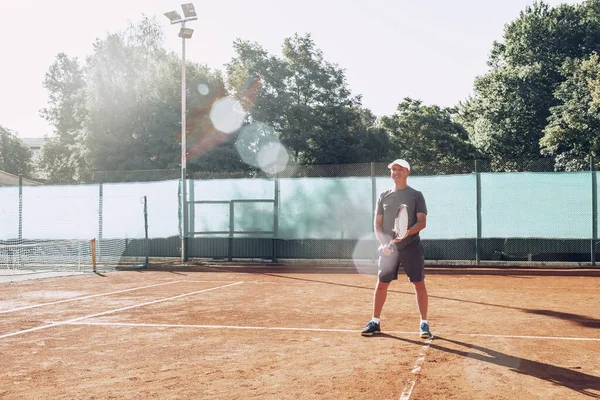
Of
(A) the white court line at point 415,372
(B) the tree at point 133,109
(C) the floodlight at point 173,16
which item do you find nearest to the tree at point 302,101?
(B) the tree at point 133,109

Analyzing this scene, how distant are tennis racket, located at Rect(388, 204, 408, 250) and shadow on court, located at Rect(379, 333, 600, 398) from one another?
112cm

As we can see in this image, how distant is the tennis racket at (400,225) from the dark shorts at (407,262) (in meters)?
0.15

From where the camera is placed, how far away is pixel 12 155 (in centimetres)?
7175

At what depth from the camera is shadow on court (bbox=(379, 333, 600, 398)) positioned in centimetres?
480

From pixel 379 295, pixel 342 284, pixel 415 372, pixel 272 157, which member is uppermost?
pixel 272 157

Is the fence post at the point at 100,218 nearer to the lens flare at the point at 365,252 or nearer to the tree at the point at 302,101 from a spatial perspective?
the lens flare at the point at 365,252

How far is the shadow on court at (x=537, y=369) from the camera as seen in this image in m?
4.80

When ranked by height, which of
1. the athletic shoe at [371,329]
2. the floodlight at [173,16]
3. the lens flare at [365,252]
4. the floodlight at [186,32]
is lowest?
the athletic shoe at [371,329]

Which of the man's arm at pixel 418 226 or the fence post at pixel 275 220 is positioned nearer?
the man's arm at pixel 418 226

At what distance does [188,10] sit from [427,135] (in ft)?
101

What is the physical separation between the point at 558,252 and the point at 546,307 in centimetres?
742

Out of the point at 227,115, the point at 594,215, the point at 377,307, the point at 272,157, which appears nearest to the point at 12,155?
the point at 227,115

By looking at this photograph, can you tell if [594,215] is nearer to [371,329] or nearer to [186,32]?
[371,329]

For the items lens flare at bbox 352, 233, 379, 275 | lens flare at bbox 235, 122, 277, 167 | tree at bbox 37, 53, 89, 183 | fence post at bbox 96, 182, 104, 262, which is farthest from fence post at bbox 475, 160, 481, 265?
lens flare at bbox 235, 122, 277, 167
